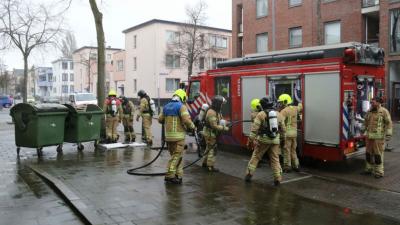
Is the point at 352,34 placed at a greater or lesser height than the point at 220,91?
greater

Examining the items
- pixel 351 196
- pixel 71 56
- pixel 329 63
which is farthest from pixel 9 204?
pixel 71 56

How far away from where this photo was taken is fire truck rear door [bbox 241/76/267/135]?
10750mm

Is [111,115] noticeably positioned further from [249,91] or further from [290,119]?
[290,119]

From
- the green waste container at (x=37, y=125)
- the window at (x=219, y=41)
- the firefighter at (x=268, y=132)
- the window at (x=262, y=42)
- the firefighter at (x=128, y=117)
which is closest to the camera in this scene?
the firefighter at (x=268, y=132)

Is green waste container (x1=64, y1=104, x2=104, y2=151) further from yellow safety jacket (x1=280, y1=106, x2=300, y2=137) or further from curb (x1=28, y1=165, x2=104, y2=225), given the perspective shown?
yellow safety jacket (x1=280, y1=106, x2=300, y2=137)

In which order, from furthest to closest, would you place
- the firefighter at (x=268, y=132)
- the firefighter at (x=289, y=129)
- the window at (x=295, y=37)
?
the window at (x=295, y=37), the firefighter at (x=289, y=129), the firefighter at (x=268, y=132)

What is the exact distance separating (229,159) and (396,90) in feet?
51.5

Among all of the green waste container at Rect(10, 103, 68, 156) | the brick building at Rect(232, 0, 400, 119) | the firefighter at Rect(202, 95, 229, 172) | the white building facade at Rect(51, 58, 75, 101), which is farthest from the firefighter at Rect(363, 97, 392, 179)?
the white building facade at Rect(51, 58, 75, 101)

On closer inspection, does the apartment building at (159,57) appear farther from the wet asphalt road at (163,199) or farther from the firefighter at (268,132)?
the firefighter at (268,132)

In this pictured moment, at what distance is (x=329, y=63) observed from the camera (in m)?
9.05

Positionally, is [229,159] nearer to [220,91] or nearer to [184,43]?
[220,91]

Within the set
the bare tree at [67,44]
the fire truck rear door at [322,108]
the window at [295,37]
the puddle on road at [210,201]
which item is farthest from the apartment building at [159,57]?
the puddle on road at [210,201]

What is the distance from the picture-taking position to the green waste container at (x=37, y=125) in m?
10.9

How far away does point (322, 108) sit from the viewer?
9.18 m
